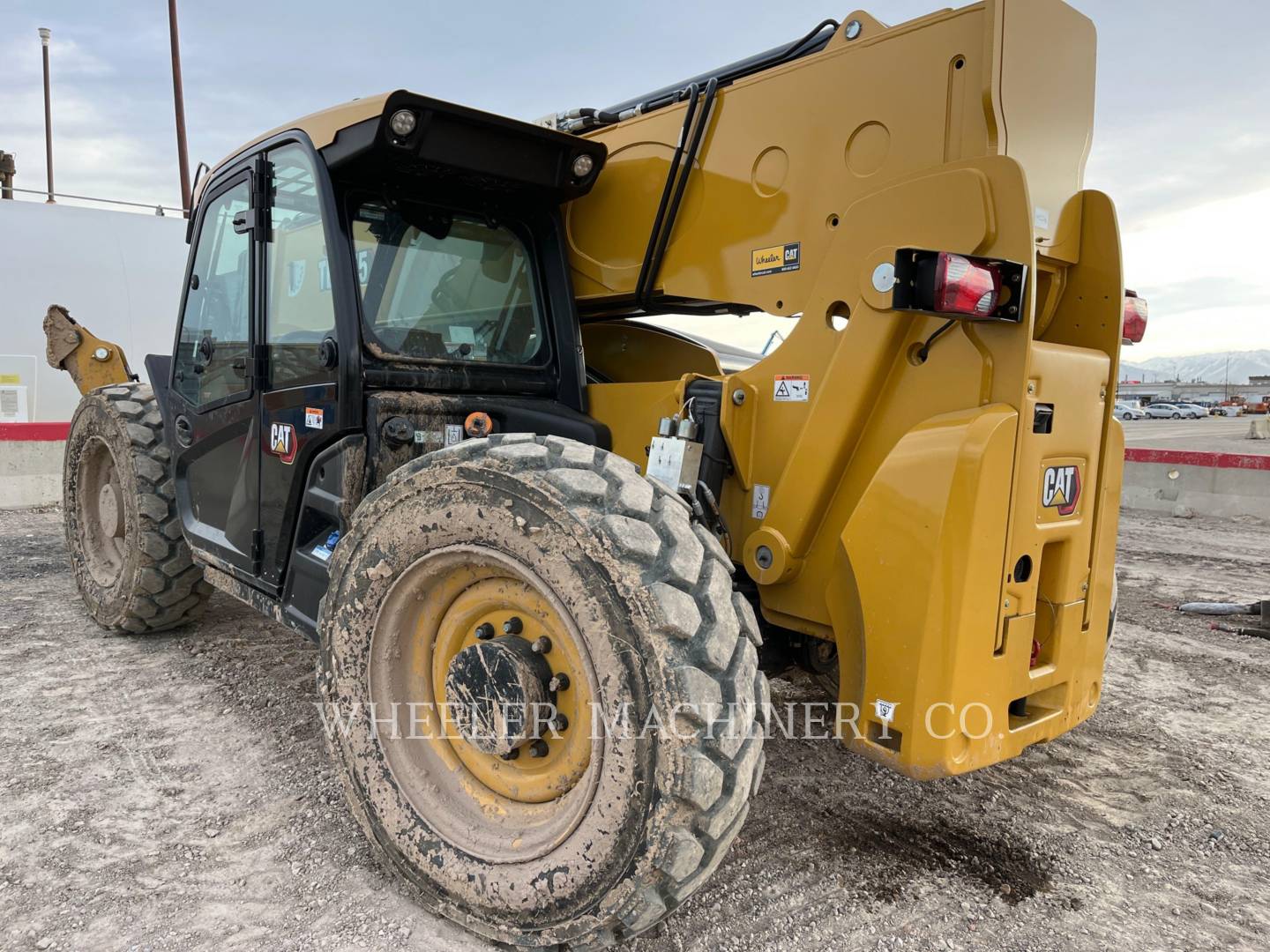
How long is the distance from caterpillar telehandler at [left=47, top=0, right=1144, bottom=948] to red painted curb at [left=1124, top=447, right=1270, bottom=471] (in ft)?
28.1

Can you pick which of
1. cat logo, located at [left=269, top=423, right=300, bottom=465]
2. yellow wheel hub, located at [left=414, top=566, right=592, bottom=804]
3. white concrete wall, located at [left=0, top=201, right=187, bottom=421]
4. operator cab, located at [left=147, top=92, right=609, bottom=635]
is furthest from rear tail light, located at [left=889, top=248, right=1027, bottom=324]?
white concrete wall, located at [left=0, top=201, right=187, bottom=421]

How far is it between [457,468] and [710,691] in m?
0.85

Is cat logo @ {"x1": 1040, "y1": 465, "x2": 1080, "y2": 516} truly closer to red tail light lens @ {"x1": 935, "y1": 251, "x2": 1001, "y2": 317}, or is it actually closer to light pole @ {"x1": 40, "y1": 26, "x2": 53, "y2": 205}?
red tail light lens @ {"x1": 935, "y1": 251, "x2": 1001, "y2": 317}

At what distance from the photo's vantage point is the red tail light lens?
83.4 inches

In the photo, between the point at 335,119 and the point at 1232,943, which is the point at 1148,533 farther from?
the point at 335,119

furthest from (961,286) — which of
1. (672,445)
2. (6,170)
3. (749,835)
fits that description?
(6,170)

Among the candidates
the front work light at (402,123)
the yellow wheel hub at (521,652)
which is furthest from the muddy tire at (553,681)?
the front work light at (402,123)

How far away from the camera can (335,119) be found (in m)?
3.02

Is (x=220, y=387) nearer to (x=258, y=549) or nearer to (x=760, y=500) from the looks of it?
(x=258, y=549)

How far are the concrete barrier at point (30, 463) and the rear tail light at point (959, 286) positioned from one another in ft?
30.6

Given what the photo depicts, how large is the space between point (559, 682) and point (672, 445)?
89 centimetres

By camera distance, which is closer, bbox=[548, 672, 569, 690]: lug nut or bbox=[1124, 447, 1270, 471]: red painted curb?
bbox=[548, 672, 569, 690]: lug nut

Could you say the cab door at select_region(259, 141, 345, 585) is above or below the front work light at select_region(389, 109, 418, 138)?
below

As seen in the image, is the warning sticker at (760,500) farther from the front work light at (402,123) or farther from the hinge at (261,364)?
the hinge at (261,364)
